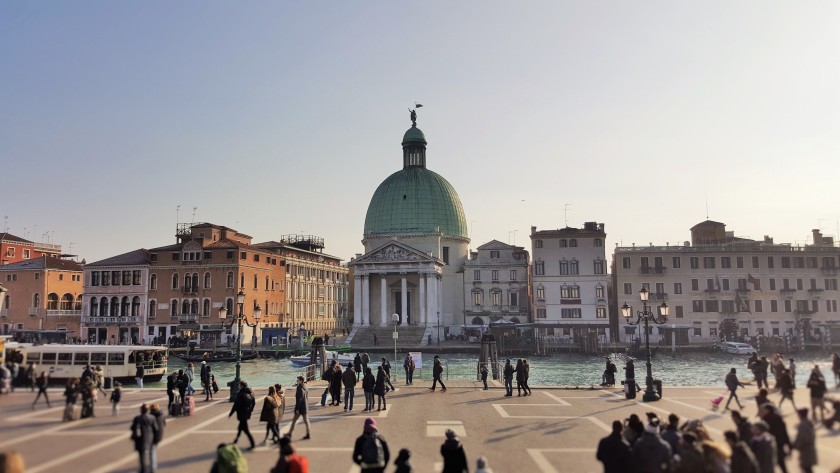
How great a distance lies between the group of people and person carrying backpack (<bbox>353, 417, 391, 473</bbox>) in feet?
12.7

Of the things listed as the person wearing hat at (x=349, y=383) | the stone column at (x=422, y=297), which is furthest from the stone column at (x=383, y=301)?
the person wearing hat at (x=349, y=383)

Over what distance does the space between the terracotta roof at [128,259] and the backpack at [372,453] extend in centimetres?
7057

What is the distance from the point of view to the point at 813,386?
41.2 feet

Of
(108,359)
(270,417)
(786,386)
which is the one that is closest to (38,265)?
(108,359)

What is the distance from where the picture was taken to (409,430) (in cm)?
1816

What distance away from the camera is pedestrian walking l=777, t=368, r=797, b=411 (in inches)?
506

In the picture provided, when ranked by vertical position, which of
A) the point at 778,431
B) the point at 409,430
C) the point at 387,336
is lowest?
the point at 409,430

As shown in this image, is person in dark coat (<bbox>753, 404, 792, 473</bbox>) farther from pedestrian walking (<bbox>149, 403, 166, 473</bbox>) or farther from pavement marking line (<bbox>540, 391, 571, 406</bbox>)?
pavement marking line (<bbox>540, 391, 571, 406</bbox>)

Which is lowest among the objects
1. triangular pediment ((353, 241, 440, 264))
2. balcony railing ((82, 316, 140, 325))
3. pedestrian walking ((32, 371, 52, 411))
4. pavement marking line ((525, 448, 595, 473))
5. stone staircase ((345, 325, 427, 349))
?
pavement marking line ((525, 448, 595, 473))

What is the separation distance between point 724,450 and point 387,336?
67959 millimetres

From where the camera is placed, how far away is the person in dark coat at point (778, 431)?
33.9 feet

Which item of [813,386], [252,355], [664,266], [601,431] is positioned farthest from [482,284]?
[813,386]

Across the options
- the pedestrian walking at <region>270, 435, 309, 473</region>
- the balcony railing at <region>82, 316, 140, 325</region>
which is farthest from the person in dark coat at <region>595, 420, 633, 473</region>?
the balcony railing at <region>82, 316, 140, 325</region>

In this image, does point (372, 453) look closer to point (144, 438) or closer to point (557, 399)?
point (144, 438)
